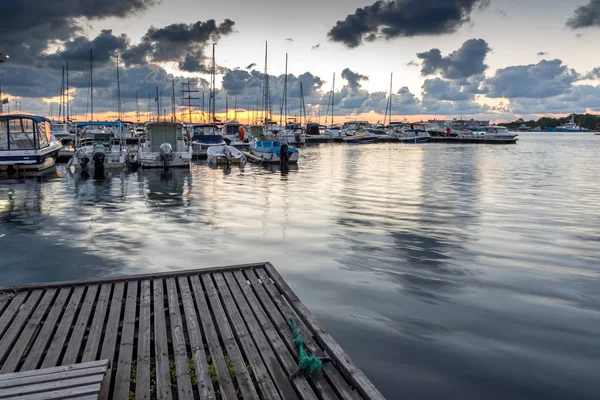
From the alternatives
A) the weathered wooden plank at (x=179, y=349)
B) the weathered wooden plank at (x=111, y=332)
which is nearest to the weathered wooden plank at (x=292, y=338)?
the weathered wooden plank at (x=179, y=349)

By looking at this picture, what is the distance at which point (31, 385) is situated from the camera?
399 cm

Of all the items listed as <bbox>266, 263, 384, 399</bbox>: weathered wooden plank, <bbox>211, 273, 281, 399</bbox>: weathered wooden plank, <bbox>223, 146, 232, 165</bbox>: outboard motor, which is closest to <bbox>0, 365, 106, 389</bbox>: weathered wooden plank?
<bbox>211, 273, 281, 399</bbox>: weathered wooden plank

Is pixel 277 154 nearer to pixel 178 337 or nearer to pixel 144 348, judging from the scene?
pixel 178 337

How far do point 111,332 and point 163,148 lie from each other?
27.0m

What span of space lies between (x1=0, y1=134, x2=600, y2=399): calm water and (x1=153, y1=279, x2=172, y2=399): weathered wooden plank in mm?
2452

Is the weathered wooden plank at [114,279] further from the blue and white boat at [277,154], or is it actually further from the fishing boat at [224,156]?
the blue and white boat at [277,154]

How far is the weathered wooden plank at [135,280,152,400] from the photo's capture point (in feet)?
13.9

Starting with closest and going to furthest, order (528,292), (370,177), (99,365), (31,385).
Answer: (31,385) → (99,365) → (528,292) → (370,177)

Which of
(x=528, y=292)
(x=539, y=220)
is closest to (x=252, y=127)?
(x=539, y=220)

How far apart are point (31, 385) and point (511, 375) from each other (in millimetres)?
5301

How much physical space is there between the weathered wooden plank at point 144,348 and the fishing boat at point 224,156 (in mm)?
29260

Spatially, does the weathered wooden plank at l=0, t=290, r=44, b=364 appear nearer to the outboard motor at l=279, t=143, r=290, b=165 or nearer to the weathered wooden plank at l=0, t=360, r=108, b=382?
the weathered wooden plank at l=0, t=360, r=108, b=382

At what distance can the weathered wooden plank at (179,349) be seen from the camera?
4246mm

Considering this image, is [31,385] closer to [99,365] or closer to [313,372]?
[99,365]
